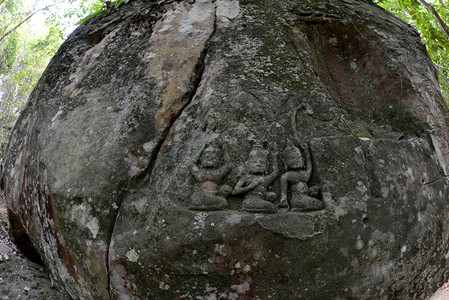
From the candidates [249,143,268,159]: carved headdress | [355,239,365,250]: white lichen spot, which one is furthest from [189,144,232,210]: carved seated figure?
[355,239,365,250]: white lichen spot

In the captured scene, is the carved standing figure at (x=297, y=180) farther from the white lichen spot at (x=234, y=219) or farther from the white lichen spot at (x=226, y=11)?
the white lichen spot at (x=226, y=11)

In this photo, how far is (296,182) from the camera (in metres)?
2.27

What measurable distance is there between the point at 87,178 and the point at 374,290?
6.64 feet

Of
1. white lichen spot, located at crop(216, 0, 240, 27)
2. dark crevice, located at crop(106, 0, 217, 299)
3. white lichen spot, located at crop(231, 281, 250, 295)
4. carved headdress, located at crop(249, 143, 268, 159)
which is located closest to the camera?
white lichen spot, located at crop(231, 281, 250, 295)

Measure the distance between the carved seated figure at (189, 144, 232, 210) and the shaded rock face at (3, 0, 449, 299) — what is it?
0.01 meters

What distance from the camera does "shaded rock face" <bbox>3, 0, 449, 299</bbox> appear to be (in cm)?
213

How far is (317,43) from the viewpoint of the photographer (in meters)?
3.33

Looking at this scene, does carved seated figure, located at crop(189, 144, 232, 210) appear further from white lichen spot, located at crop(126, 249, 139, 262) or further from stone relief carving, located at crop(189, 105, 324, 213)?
white lichen spot, located at crop(126, 249, 139, 262)

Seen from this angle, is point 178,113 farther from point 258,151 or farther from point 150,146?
point 258,151

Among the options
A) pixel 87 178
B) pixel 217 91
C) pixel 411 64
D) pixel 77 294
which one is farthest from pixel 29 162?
pixel 411 64

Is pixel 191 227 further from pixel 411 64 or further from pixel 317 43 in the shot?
pixel 411 64

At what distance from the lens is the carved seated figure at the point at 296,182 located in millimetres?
2193

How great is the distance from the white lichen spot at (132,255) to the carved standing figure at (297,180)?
92cm

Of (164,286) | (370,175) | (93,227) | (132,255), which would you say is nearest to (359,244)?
(370,175)
